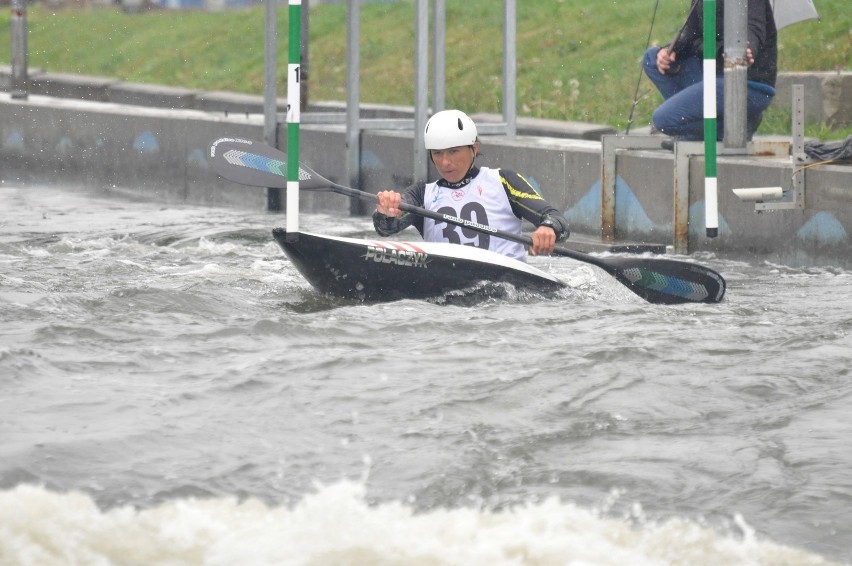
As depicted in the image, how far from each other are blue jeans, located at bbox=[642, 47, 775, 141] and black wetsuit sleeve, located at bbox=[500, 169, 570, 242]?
7.09ft

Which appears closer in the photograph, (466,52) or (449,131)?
(449,131)

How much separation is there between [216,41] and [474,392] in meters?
24.8

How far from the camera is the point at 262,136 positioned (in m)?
15.3

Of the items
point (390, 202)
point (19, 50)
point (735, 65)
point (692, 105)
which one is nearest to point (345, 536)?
point (390, 202)

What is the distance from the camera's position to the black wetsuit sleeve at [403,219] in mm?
8727

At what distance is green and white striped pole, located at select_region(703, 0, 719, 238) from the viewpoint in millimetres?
9305

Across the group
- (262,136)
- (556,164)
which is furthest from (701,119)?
(262,136)

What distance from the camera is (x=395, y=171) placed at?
13.9m

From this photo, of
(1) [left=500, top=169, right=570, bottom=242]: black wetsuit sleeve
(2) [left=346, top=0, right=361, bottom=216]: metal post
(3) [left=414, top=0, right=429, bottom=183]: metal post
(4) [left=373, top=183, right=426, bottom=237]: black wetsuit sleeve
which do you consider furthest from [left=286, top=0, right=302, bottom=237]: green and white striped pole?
(2) [left=346, top=0, right=361, bottom=216]: metal post

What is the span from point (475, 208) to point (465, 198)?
86 mm

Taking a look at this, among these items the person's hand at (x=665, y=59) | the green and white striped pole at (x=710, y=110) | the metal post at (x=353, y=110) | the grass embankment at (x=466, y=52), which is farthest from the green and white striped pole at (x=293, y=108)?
the metal post at (x=353, y=110)

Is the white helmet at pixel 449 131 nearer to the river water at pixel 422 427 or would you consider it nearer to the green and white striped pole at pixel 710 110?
the river water at pixel 422 427

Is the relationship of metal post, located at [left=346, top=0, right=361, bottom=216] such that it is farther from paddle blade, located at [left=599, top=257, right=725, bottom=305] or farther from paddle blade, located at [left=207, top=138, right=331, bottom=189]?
paddle blade, located at [left=599, top=257, right=725, bottom=305]

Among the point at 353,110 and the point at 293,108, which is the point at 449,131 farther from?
the point at 353,110
